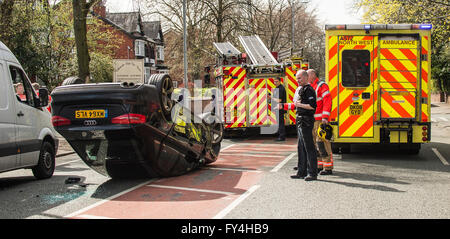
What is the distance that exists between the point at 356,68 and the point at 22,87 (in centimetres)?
668

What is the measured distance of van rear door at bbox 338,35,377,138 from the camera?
33.7 feet

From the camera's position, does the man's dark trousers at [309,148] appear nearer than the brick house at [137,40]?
Yes

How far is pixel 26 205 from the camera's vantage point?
21.3 feet

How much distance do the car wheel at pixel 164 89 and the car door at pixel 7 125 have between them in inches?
89.0

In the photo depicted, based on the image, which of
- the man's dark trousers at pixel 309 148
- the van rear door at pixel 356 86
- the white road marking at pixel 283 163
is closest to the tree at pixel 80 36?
the white road marking at pixel 283 163

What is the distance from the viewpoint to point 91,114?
6883 mm

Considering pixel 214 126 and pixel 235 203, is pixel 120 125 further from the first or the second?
pixel 214 126

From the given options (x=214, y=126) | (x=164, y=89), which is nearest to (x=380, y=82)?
(x=214, y=126)

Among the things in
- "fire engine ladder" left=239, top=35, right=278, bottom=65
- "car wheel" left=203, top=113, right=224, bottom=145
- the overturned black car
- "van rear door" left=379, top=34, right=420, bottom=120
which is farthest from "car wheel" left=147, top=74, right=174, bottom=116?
"fire engine ladder" left=239, top=35, right=278, bottom=65

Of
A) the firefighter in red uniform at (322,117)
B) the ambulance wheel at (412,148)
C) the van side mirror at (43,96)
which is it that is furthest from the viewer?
the ambulance wheel at (412,148)

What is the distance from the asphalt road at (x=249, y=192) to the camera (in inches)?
228

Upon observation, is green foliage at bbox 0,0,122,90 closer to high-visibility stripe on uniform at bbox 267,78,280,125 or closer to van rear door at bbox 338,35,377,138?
high-visibility stripe on uniform at bbox 267,78,280,125

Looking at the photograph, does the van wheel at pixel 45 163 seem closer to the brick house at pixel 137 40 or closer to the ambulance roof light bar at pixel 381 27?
the ambulance roof light bar at pixel 381 27
